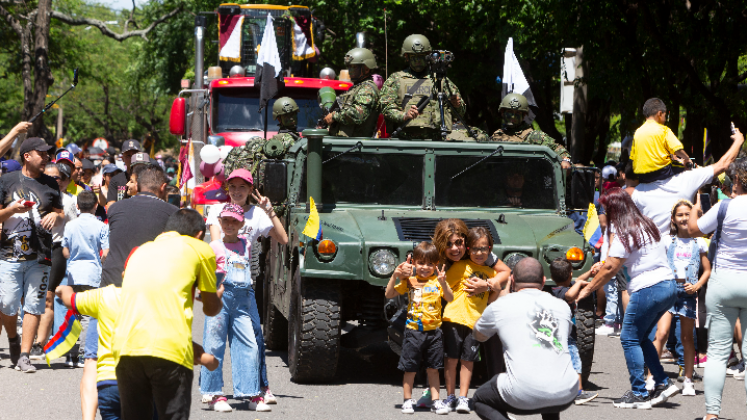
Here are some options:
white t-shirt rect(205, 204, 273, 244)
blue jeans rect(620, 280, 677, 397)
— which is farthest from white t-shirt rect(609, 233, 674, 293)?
white t-shirt rect(205, 204, 273, 244)

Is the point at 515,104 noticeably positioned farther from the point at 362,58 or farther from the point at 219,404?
the point at 219,404

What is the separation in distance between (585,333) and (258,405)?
270 centimetres

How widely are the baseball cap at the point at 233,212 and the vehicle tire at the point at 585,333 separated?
292 centimetres

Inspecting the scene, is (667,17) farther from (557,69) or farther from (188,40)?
(188,40)

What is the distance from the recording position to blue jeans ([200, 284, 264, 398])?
726cm

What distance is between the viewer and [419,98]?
9.72 metres

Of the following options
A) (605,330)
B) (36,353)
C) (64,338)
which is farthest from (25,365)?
(605,330)

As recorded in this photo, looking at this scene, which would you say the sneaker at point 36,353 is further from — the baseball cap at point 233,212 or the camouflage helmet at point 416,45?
the camouflage helmet at point 416,45

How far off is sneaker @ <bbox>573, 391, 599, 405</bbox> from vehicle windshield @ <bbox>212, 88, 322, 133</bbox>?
8.15 m

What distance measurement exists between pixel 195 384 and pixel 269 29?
224 inches

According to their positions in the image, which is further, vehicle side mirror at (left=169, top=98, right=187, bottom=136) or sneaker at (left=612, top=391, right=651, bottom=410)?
vehicle side mirror at (left=169, top=98, right=187, bottom=136)

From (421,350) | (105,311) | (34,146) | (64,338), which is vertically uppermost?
(34,146)

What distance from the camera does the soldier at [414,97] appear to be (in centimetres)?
962

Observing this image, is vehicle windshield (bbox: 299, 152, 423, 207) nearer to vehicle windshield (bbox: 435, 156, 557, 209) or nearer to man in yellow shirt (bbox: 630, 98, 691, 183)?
vehicle windshield (bbox: 435, 156, 557, 209)
